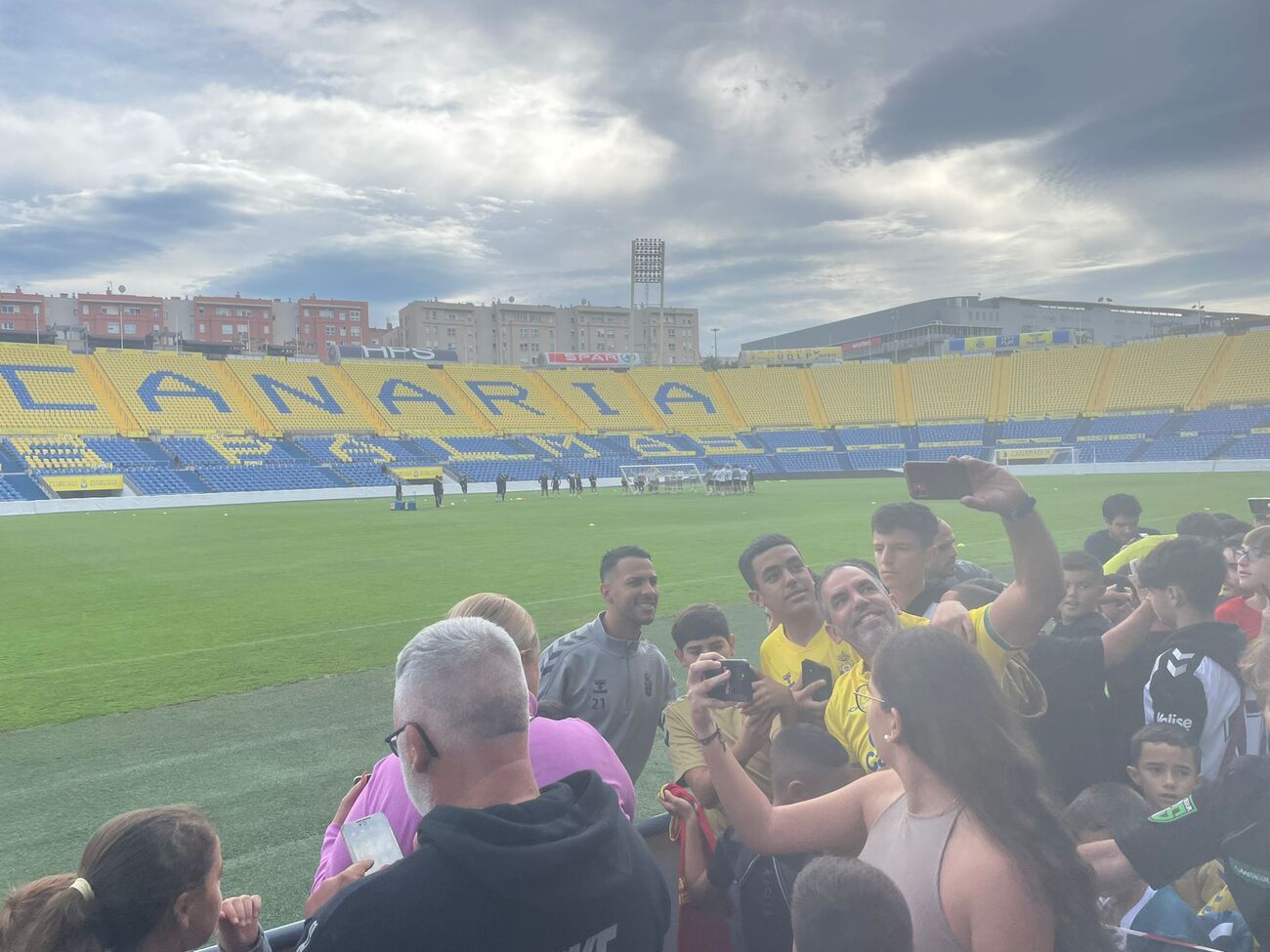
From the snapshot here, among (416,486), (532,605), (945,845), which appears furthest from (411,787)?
(416,486)

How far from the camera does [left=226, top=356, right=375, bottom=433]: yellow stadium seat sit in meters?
56.3

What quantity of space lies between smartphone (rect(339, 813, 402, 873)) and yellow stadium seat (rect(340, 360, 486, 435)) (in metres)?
57.9

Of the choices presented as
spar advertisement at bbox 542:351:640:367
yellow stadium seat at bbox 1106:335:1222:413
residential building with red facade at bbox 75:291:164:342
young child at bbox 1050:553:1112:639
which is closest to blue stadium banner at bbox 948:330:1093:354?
yellow stadium seat at bbox 1106:335:1222:413

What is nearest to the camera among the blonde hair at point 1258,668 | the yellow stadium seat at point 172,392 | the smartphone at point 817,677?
the blonde hair at point 1258,668

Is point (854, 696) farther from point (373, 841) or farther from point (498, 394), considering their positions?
point (498, 394)

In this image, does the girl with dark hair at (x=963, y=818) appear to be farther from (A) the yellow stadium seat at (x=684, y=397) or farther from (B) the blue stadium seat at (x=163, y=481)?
(A) the yellow stadium seat at (x=684, y=397)

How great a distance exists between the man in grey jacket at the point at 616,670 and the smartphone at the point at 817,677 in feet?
3.46

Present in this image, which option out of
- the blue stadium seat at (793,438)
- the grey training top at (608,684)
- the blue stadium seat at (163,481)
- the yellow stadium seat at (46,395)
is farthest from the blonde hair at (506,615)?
the blue stadium seat at (793,438)

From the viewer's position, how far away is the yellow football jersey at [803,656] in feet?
13.8

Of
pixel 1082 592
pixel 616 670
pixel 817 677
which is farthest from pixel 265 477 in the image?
pixel 817 677

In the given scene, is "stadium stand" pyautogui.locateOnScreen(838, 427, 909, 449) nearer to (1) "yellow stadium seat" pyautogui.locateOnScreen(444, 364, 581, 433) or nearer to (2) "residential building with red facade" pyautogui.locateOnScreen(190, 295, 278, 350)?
(1) "yellow stadium seat" pyautogui.locateOnScreen(444, 364, 581, 433)

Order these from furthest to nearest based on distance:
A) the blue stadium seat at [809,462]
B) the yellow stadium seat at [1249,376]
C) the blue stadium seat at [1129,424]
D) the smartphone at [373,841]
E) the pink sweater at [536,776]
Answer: the blue stadium seat at [809,462] → the blue stadium seat at [1129,424] → the yellow stadium seat at [1249,376] → the pink sweater at [536,776] → the smartphone at [373,841]

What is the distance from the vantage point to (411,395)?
63.9 meters

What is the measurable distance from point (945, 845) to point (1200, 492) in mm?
34281
